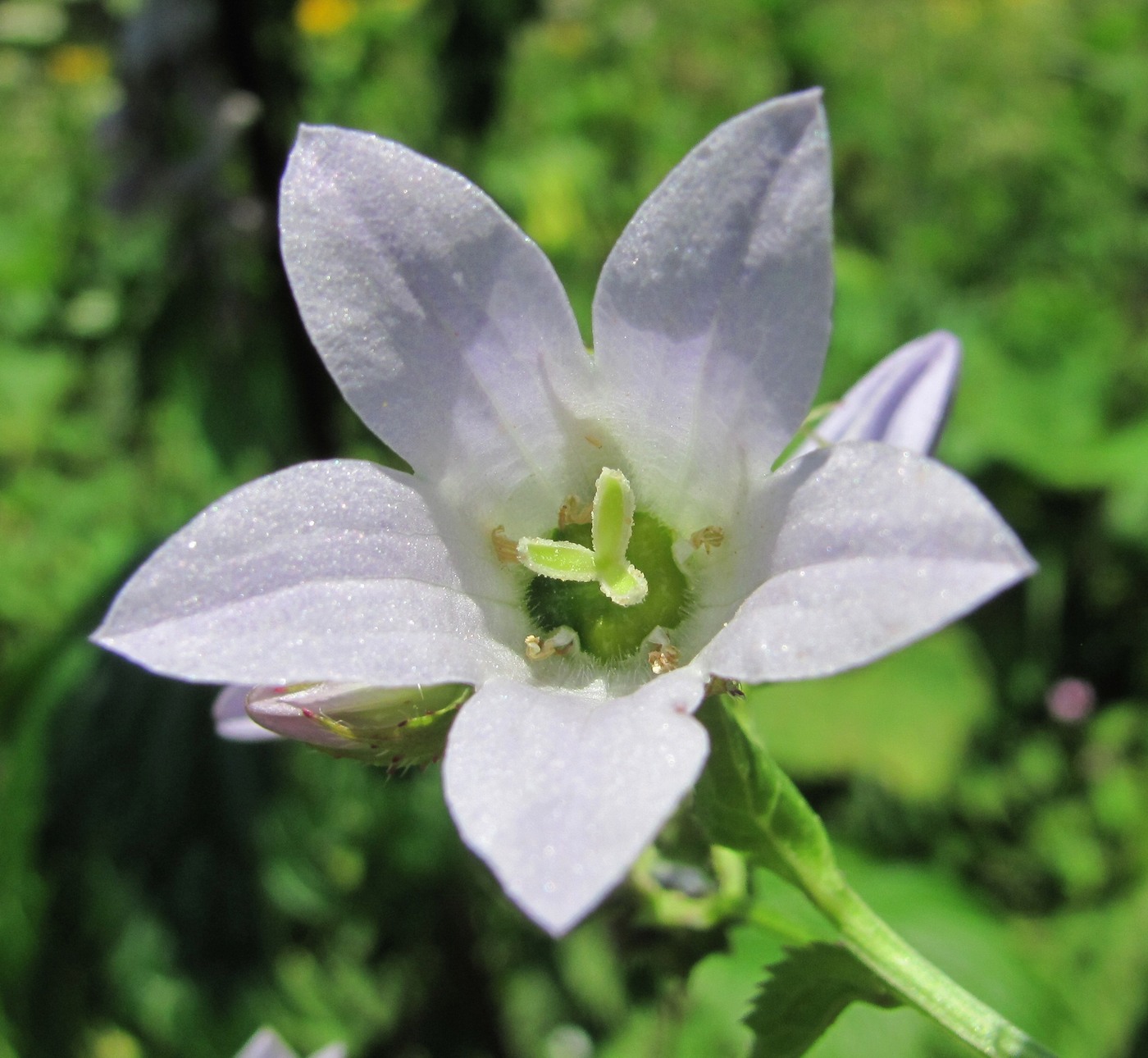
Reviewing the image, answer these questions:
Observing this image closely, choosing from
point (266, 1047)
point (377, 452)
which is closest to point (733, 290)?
point (266, 1047)

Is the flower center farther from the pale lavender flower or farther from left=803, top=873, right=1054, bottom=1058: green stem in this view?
left=803, top=873, right=1054, bottom=1058: green stem

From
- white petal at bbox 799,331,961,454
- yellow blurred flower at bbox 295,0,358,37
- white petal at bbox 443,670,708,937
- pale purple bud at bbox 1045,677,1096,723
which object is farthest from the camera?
yellow blurred flower at bbox 295,0,358,37

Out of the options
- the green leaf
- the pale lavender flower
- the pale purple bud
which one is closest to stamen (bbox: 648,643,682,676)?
the pale lavender flower

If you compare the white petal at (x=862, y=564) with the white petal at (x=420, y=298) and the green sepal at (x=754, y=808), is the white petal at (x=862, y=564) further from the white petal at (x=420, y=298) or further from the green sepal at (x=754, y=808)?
the white petal at (x=420, y=298)

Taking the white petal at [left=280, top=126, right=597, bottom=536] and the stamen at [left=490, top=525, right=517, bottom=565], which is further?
the stamen at [left=490, top=525, right=517, bottom=565]

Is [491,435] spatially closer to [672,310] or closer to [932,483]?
[672,310]

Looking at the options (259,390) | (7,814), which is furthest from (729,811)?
(259,390)

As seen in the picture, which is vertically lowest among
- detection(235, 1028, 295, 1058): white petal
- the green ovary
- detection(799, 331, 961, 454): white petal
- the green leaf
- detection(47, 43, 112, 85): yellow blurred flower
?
detection(235, 1028, 295, 1058): white petal

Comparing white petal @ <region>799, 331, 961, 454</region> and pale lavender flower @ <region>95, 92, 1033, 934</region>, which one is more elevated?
pale lavender flower @ <region>95, 92, 1033, 934</region>
